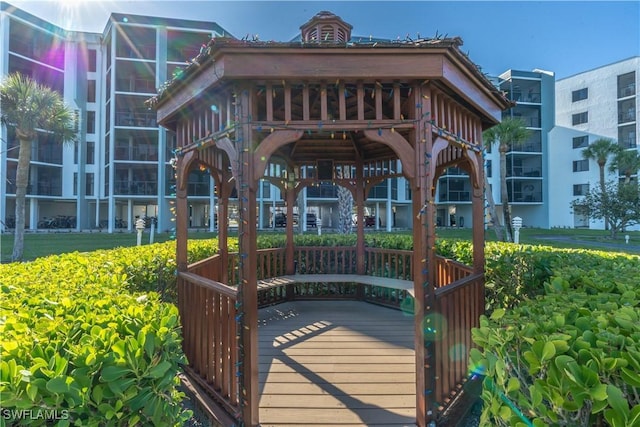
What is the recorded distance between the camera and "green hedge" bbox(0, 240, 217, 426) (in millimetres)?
1396

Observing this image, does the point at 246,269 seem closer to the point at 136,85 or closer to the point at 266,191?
the point at 266,191

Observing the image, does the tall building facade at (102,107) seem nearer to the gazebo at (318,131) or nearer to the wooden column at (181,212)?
the wooden column at (181,212)

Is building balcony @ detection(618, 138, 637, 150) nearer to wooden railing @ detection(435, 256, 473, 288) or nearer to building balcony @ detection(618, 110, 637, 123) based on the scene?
building balcony @ detection(618, 110, 637, 123)

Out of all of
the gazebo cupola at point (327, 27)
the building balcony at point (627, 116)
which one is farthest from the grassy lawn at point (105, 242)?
the building balcony at point (627, 116)

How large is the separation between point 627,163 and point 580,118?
391 inches

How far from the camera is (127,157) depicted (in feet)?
88.2

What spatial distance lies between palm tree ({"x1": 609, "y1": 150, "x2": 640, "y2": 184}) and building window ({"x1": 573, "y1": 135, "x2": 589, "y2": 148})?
654 cm

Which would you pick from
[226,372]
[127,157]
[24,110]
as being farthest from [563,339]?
[127,157]

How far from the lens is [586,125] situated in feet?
112

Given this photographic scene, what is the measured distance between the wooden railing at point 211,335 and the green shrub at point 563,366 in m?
1.99

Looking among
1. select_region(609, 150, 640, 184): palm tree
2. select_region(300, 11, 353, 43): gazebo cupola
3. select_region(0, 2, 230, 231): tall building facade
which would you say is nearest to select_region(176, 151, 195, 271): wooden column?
select_region(300, 11, 353, 43): gazebo cupola

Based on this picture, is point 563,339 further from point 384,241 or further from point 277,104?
point 384,241

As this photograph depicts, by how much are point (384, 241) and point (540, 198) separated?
115 feet
